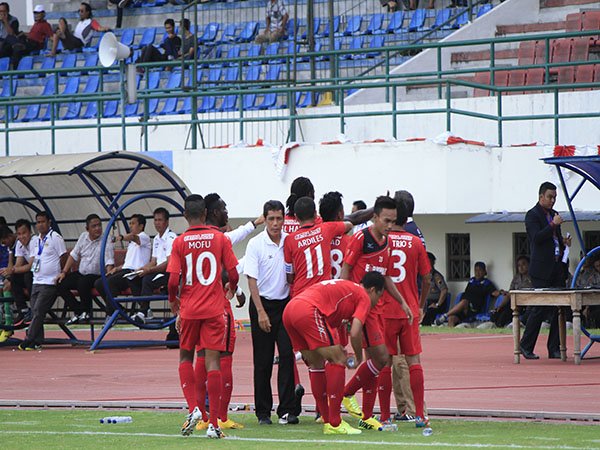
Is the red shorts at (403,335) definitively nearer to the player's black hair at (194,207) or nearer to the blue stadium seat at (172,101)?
the player's black hair at (194,207)

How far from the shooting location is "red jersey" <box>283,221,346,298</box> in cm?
1116

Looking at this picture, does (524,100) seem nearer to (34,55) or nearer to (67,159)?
(67,159)

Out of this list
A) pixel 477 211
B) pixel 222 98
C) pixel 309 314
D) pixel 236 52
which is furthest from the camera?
pixel 236 52

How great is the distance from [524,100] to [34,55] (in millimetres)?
16368

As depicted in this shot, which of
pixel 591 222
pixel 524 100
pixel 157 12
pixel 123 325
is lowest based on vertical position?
pixel 123 325

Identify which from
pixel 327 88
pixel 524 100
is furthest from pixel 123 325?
pixel 524 100

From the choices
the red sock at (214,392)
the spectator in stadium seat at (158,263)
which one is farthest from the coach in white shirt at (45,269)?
the red sock at (214,392)

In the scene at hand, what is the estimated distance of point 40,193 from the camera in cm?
2309

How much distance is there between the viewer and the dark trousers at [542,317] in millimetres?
16625

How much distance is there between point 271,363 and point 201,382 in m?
0.85

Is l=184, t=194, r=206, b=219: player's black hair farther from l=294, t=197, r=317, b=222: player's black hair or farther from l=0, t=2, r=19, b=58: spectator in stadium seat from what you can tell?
l=0, t=2, r=19, b=58: spectator in stadium seat

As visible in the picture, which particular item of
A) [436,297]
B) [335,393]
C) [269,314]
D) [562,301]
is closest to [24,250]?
[436,297]

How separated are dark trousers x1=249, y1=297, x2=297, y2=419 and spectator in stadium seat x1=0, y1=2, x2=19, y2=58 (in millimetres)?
27341

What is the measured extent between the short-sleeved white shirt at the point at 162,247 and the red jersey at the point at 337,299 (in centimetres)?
949
